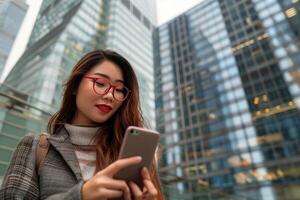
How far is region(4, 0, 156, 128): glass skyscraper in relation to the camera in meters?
15.5

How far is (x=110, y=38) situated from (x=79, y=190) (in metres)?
28.0

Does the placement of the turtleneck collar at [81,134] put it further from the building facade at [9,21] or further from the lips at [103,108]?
the building facade at [9,21]

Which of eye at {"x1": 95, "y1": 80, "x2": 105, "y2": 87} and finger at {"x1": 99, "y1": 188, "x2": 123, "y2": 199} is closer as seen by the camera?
finger at {"x1": 99, "y1": 188, "x2": 123, "y2": 199}

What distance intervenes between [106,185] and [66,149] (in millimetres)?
515

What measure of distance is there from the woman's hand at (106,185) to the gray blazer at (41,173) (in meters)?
0.23

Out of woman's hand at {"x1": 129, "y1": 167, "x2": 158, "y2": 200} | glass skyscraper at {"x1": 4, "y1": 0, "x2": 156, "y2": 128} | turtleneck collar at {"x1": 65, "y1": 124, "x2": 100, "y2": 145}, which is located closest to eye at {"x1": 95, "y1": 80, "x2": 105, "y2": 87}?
turtleneck collar at {"x1": 65, "y1": 124, "x2": 100, "y2": 145}

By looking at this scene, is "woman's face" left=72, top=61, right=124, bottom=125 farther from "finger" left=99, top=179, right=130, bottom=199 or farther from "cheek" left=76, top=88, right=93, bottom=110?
"finger" left=99, top=179, right=130, bottom=199

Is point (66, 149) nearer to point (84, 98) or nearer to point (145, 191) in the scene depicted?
point (84, 98)

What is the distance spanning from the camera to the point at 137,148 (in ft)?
2.86

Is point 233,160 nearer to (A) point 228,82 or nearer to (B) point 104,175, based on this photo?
(A) point 228,82

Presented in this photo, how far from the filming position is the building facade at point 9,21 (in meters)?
4.91

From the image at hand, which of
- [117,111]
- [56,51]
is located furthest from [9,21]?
[56,51]

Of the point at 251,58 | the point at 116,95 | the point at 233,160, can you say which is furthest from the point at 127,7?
the point at 116,95

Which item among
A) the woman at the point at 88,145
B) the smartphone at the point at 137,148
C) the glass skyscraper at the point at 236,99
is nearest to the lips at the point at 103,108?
the woman at the point at 88,145
